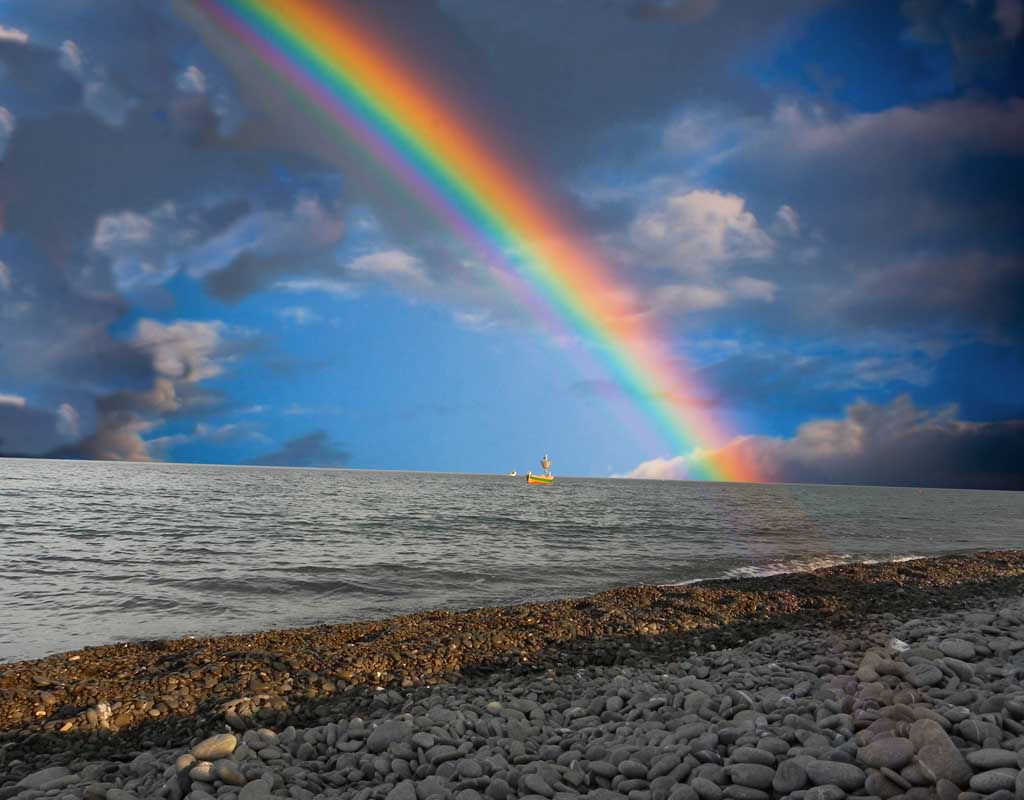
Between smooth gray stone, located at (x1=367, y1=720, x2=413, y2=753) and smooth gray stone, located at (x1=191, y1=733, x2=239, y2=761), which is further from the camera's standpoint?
smooth gray stone, located at (x1=367, y1=720, x2=413, y2=753)

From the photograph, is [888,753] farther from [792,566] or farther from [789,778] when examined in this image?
[792,566]

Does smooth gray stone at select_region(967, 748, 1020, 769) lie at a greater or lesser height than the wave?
greater

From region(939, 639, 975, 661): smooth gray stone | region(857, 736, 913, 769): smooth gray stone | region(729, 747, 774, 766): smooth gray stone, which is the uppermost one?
region(857, 736, 913, 769): smooth gray stone

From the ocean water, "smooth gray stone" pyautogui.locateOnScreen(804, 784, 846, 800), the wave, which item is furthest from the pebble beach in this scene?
the wave

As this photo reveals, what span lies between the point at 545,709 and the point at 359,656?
4387 millimetres

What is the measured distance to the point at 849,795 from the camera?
4.06 meters

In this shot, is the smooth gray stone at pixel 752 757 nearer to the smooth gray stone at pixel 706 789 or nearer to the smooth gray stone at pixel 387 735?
the smooth gray stone at pixel 706 789

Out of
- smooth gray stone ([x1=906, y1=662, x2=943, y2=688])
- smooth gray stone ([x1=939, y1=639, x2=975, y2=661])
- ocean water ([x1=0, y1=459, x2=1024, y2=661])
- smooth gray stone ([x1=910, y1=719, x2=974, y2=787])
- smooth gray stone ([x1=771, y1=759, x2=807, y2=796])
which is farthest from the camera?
ocean water ([x1=0, y1=459, x2=1024, y2=661])

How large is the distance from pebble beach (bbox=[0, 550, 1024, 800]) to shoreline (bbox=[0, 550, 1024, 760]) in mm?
48

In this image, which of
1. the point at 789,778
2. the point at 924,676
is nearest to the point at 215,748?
the point at 789,778

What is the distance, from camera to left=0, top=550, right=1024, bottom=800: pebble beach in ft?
15.4

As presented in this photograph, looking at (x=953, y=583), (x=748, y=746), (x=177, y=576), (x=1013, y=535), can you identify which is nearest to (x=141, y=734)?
(x=748, y=746)

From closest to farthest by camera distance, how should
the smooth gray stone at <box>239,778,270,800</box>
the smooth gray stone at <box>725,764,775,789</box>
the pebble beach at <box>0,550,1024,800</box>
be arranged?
the smooth gray stone at <box>725,764,775,789</box> < the pebble beach at <box>0,550,1024,800</box> < the smooth gray stone at <box>239,778,270,800</box>

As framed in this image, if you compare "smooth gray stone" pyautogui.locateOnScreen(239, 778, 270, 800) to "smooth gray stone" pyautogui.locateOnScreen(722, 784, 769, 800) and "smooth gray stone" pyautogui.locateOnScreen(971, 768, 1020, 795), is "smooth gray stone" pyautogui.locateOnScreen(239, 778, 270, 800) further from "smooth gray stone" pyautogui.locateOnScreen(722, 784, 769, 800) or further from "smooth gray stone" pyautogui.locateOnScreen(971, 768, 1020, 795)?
"smooth gray stone" pyautogui.locateOnScreen(971, 768, 1020, 795)
